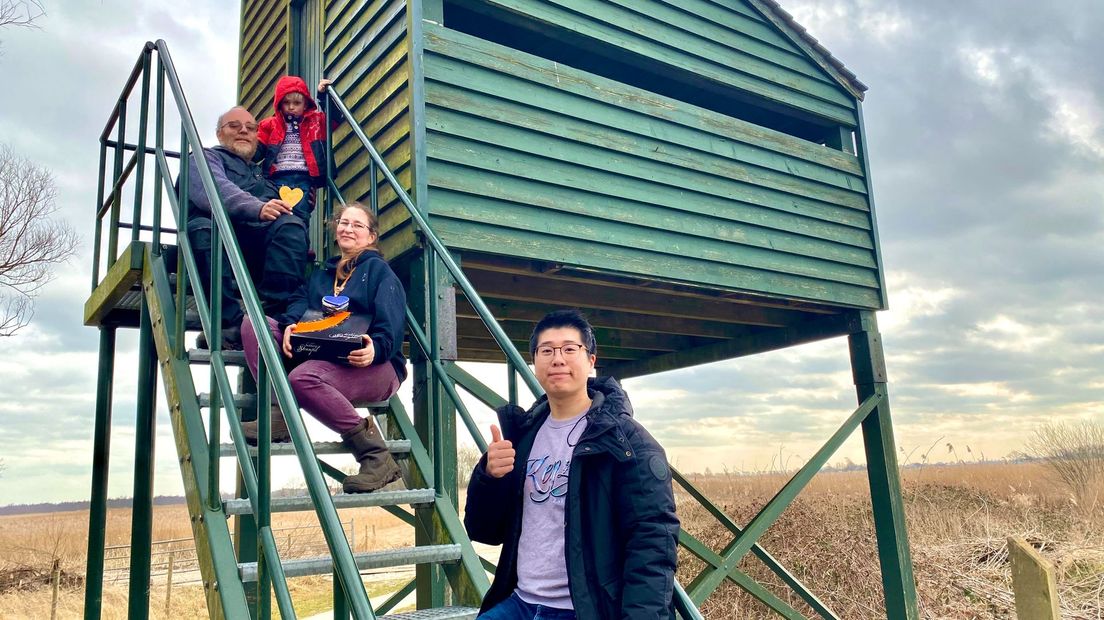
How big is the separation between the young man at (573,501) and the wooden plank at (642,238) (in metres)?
2.72

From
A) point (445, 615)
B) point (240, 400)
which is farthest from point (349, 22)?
point (445, 615)

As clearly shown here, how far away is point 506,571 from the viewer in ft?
7.10

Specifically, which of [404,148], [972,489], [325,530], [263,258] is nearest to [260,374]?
[325,530]

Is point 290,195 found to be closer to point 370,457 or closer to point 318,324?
point 318,324

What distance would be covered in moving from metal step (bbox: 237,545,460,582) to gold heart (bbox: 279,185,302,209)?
7.21 ft

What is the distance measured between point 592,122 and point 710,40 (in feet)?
5.50

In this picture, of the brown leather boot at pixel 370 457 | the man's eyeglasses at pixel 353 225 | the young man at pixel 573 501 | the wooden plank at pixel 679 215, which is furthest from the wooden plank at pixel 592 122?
the young man at pixel 573 501

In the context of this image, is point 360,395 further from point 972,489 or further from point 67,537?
point 67,537

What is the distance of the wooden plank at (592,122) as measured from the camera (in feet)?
16.7

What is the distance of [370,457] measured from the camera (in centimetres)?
338

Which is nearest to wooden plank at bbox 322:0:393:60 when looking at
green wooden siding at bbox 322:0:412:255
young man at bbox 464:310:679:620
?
green wooden siding at bbox 322:0:412:255

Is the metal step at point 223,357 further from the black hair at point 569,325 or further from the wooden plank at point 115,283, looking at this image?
the black hair at point 569,325

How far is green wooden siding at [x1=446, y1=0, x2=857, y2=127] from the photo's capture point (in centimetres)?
586

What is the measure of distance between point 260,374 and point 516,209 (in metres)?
2.80
